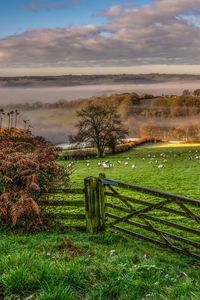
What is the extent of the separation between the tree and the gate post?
48773 millimetres

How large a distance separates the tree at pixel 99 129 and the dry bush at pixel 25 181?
4828cm

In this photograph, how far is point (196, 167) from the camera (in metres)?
38.8

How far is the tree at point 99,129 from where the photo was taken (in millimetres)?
61156

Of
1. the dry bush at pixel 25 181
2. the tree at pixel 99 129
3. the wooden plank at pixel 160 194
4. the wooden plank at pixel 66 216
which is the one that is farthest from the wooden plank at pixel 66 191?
the tree at pixel 99 129

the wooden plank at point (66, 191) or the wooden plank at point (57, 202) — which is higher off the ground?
the wooden plank at point (66, 191)

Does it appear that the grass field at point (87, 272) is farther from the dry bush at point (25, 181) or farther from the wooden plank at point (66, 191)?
the wooden plank at point (66, 191)

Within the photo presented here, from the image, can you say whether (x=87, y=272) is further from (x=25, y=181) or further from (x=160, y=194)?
(x=25, y=181)

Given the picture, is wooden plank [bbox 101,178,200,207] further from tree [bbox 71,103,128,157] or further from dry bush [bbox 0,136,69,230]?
tree [bbox 71,103,128,157]

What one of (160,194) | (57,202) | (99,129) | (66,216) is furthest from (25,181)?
(99,129)

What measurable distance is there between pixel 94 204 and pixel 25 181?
2.05 meters

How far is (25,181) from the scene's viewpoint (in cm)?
1193

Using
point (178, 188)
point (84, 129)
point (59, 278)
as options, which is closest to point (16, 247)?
point (59, 278)

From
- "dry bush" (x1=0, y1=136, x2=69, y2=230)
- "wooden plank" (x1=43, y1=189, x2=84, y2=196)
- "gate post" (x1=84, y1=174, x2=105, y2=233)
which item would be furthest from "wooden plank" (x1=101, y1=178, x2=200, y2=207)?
"dry bush" (x1=0, y1=136, x2=69, y2=230)

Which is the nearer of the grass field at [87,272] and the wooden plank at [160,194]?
the grass field at [87,272]
